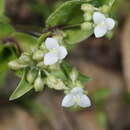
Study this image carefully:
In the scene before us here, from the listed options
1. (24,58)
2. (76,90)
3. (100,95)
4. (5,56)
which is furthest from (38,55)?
(100,95)

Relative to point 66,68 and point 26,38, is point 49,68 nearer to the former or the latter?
point 66,68

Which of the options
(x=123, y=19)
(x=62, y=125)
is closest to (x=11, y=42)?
(x=62, y=125)

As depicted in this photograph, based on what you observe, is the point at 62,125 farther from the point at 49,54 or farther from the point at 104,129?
the point at 49,54

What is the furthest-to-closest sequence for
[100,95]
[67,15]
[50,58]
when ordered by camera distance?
[100,95] → [67,15] → [50,58]

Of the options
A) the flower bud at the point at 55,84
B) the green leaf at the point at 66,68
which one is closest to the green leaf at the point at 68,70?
the green leaf at the point at 66,68

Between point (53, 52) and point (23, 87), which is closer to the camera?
point (53, 52)

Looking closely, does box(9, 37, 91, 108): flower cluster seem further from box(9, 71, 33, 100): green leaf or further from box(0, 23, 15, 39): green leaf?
box(0, 23, 15, 39): green leaf
